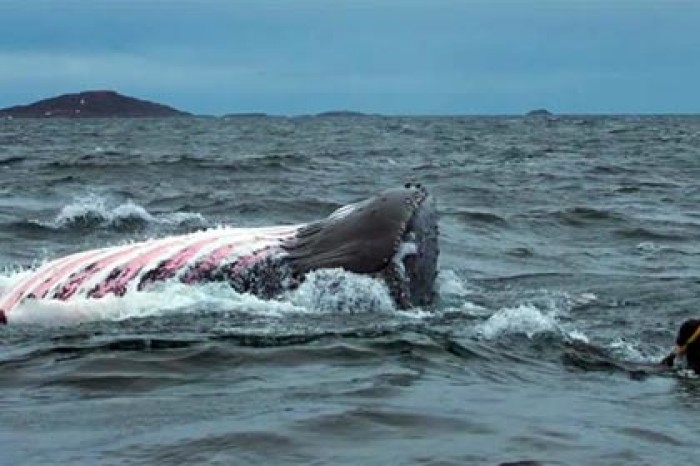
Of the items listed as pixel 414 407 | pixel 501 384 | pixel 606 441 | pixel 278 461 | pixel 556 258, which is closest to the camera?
pixel 278 461

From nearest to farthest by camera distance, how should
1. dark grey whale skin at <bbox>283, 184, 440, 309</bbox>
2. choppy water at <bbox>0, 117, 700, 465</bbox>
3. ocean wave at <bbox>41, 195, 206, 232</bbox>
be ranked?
choppy water at <bbox>0, 117, 700, 465</bbox>
dark grey whale skin at <bbox>283, 184, 440, 309</bbox>
ocean wave at <bbox>41, 195, 206, 232</bbox>

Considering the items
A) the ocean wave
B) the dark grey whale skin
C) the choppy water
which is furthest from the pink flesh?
the ocean wave

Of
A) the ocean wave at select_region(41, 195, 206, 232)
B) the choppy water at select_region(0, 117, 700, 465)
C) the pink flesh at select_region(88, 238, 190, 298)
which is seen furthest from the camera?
the ocean wave at select_region(41, 195, 206, 232)

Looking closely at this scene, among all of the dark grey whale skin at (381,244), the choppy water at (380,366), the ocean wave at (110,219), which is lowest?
the choppy water at (380,366)

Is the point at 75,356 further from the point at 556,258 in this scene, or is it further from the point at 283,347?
the point at 556,258

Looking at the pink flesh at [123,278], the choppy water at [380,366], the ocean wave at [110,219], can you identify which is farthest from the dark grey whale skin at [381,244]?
the ocean wave at [110,219]

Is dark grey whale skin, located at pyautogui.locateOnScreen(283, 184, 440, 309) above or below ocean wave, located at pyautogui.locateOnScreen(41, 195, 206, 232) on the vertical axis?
above

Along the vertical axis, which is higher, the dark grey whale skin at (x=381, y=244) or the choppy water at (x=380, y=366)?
the dark grey whale skin at (x=381, y=244)

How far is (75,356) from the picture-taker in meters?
7.79

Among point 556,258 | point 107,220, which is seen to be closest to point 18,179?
point 107,220

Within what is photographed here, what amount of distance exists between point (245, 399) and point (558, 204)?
52.8 ft

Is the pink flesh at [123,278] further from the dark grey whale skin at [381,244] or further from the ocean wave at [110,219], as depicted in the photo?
the ocean wave at [110,219]

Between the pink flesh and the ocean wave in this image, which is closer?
the pink flesh

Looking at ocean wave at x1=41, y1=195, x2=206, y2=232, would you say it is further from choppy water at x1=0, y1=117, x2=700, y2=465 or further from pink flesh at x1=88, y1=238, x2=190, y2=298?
pink flesh at x1=88, y1=238, x2=190, y2=298
